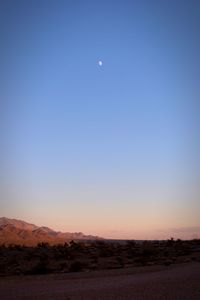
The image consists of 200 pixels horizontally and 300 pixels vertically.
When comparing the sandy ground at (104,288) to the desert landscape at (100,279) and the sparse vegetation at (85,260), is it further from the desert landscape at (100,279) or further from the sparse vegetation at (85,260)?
the sparse vegetation at (85,260)

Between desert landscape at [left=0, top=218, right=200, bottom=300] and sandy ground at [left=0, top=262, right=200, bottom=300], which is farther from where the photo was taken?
desert landscape at [left=0, top=218, right=200, bottom=300]

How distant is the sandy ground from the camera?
57.3 ft

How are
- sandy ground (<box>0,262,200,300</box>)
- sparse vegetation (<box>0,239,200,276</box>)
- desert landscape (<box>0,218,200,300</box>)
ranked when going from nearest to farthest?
sandy ground (<box>0,262,200,300</box>), desert landscape (<box>0,218,200,300</box>), sparse vegetation (<box>0,239,200,276</box>)

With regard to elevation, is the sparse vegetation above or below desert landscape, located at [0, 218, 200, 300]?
above

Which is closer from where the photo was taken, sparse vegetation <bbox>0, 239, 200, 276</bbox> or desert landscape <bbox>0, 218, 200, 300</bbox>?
desert landscape <bbox>0, 218, 200, 300</bbox>

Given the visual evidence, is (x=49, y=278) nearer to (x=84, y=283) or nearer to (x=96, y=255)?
(x=84, y=283)

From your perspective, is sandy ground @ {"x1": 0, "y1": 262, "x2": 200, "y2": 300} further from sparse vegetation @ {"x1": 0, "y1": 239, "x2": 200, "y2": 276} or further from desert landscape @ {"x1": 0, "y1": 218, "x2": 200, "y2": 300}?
sparse vegetation @ {"x1": 0, "y1": 239, "x2": 200, "y2": 276}

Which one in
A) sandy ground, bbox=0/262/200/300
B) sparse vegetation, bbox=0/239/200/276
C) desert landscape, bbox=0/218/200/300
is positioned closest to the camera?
sandy ground, bbox=0/262/200/300

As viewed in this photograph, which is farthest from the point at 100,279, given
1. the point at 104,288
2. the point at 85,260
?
the point at 85,260

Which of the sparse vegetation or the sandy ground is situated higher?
the sparse vegetation

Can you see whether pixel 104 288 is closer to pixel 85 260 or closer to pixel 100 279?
pixel 100 279

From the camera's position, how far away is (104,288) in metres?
→ 20.1

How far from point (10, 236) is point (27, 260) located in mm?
64095

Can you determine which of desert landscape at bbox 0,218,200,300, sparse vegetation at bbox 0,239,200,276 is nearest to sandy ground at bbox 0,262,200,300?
→ desert landscape at bbox 0,218,200,300
